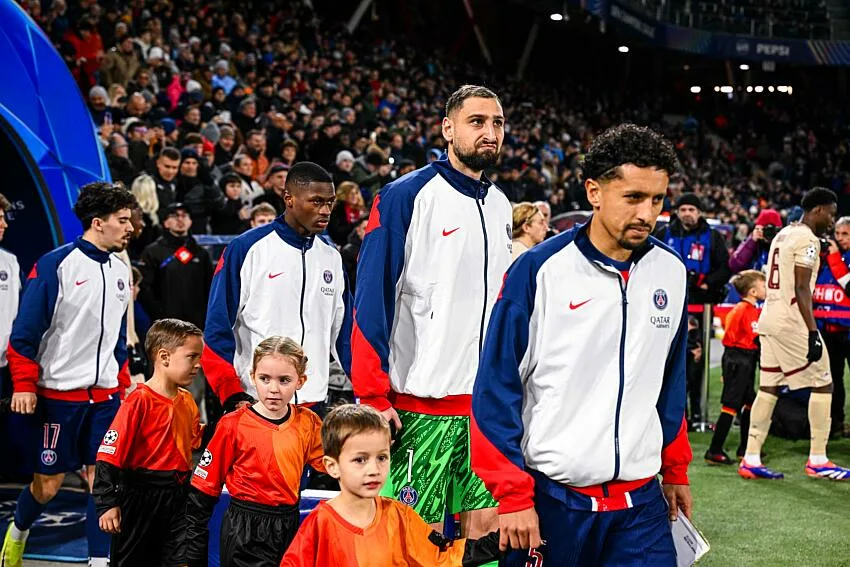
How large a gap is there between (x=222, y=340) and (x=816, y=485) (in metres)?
5.29

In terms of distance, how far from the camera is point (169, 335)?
5184 mm

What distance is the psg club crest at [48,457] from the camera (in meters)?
6.18

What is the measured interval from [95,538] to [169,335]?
4.10 feet

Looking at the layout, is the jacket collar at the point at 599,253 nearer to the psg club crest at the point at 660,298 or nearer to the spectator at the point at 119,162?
the psg club crest at the point at 660,298

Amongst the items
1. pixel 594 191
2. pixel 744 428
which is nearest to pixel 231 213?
pixel 744 428

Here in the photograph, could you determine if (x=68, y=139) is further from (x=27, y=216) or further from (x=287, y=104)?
(x=287, y=104)

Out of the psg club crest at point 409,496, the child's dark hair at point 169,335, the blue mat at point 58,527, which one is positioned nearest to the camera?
the psg club crest at point 409,496

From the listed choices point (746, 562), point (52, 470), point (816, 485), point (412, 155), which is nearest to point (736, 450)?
point (816, 485)

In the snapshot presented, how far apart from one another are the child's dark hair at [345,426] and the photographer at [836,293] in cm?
697

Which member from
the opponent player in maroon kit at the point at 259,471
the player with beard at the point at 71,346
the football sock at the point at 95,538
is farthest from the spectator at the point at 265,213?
the opponent player in maroon kit at the point at 259,471

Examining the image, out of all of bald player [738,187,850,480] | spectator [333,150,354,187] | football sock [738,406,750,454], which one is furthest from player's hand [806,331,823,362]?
spectator [333,150,354,187]

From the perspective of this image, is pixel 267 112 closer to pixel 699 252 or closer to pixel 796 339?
pixel 699 252

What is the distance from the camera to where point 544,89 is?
119 feet

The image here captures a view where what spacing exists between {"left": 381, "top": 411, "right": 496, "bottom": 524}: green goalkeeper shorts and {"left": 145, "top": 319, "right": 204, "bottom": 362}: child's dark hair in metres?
1.24
